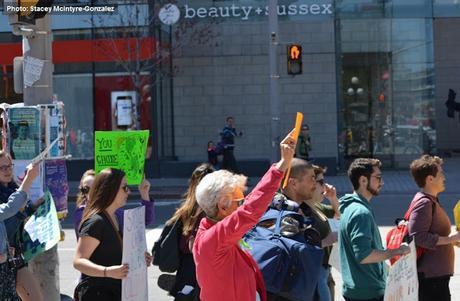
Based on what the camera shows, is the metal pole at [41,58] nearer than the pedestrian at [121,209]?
No

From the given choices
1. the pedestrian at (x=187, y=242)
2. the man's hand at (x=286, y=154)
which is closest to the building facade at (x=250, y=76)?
the pedestrian at (x=187, y=242)

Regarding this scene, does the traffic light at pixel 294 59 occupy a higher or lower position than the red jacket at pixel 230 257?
higher

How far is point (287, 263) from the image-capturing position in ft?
14.1

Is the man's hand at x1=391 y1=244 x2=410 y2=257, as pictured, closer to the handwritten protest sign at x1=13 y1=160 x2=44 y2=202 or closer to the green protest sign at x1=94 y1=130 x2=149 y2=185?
the green protest sign at x1=94 y1=130 x2=149 y2=185

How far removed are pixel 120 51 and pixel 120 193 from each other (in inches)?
716

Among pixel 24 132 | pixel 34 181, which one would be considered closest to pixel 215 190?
pixel 34 181

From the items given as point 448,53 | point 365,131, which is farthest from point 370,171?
point 448,53

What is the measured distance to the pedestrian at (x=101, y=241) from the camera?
190 inches

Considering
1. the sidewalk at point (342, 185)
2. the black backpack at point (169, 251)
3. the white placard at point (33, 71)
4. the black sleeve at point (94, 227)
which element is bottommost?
the sidewalk at point (342, 185)

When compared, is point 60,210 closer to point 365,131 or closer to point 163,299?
point 163,299

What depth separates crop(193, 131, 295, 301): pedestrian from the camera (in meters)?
3.83

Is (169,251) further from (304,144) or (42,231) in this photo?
(304,144)

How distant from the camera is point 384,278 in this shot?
529cm

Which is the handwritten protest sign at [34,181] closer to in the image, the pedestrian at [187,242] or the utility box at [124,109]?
the pedestrian at [187,242]
